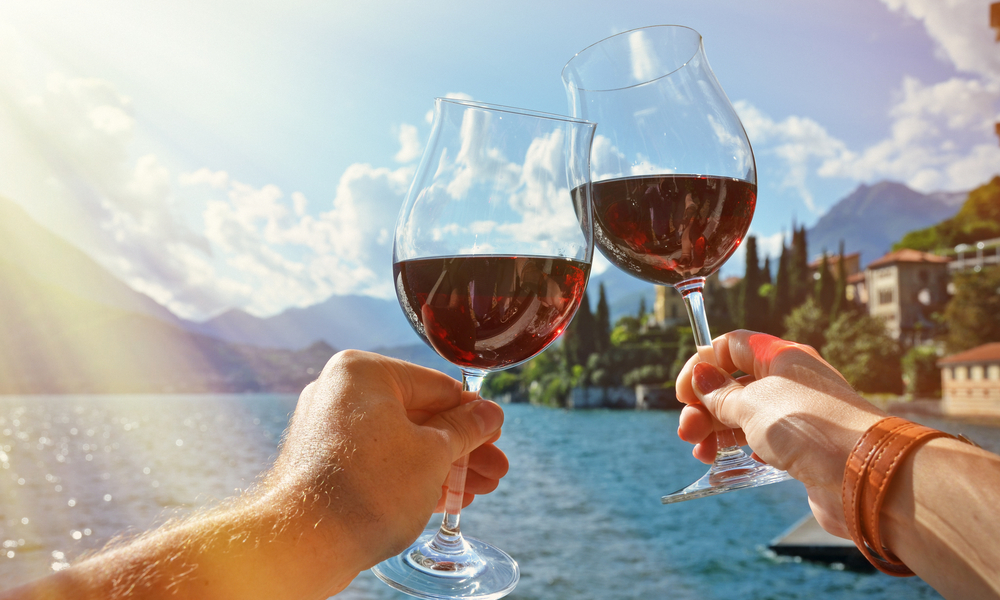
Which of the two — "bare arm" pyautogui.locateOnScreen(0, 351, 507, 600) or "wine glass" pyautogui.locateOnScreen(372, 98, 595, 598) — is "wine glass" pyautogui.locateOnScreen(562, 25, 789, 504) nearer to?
"wine glass" pyautogui.locateOnScreen(372, 98, 595, 598)

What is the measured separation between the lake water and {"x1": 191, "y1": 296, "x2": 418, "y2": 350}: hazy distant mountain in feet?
221

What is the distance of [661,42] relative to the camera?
3.86 feet

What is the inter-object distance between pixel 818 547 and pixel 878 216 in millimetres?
182271

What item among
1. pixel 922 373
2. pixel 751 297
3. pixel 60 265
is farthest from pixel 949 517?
pixel 60 265

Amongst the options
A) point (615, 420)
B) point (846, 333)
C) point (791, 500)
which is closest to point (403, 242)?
point (791, 500)

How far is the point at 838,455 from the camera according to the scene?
903mm

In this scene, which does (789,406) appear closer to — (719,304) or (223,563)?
(223,563)

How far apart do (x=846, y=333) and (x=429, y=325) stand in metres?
54.7

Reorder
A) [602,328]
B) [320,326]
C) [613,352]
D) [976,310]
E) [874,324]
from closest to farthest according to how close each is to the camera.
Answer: [976,310] < [874,324] < [602,328] < [613,352] < [320,326]

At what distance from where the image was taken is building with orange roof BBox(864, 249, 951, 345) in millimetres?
53656

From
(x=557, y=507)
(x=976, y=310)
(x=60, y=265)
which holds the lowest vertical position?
(x=557, y=507)

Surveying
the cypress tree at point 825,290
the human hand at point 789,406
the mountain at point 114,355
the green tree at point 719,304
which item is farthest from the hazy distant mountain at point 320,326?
the human hand at point 789,406

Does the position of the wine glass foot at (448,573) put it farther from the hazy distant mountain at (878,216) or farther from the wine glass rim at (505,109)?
the hazy distant mountain at (878,216)

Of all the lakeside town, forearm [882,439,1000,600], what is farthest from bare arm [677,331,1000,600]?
the lakeside town
